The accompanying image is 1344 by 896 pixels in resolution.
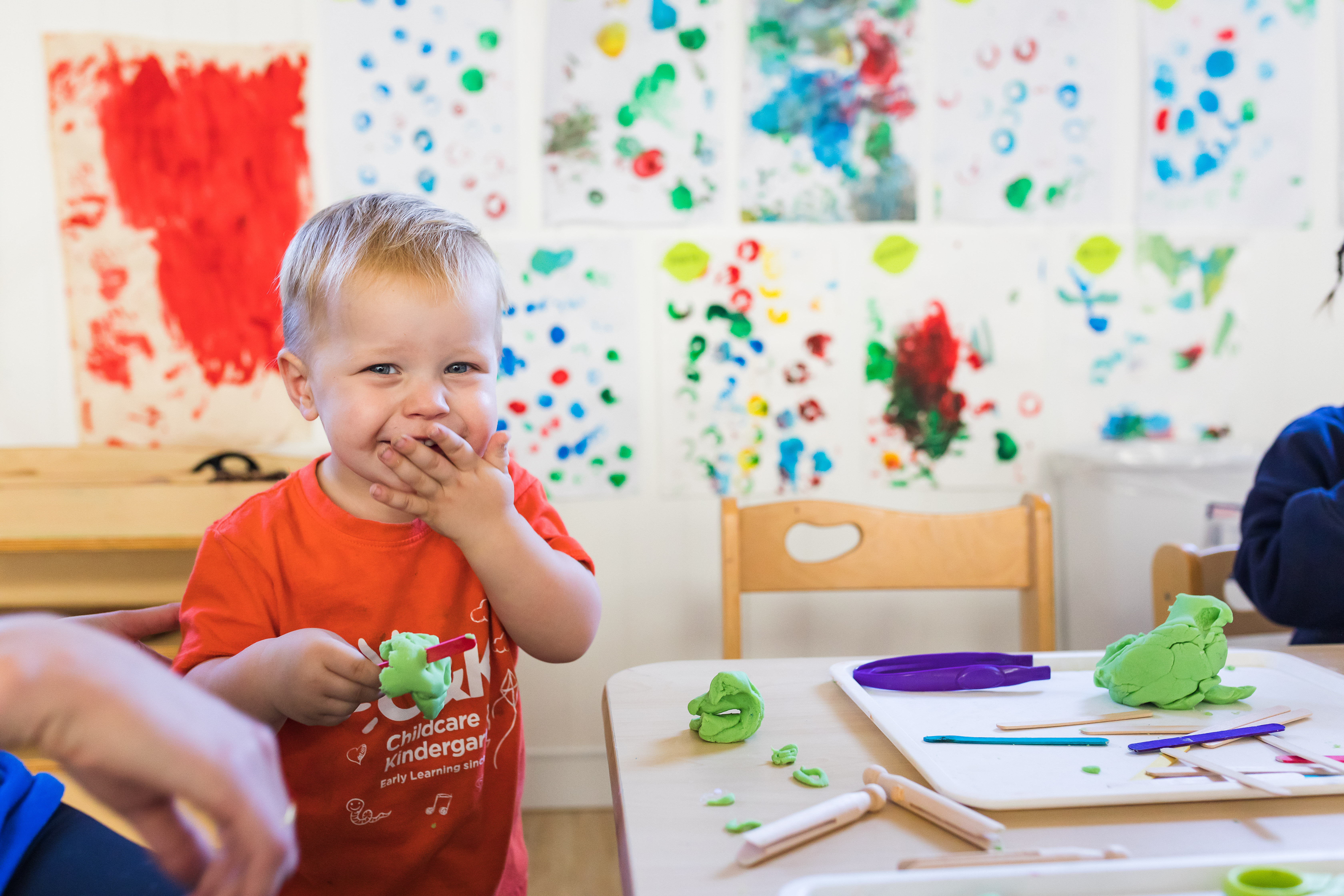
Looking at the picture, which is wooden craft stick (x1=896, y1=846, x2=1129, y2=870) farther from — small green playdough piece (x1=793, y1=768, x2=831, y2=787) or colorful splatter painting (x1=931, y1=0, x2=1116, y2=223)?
colorful splatter painting (x1=931, y1=0, x2=1116, y2=223)

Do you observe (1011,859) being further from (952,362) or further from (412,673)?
(952,362)

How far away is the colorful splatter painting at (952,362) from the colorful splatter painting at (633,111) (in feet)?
1.32

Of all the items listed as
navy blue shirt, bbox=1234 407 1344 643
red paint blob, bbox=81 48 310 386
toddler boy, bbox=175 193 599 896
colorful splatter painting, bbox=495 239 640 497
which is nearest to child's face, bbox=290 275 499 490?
toddler boy, bbox=175 193 599 896

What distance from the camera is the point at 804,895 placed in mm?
399

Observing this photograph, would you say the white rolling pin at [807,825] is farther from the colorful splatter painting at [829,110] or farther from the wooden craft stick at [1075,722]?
the colorful splatter painting at [829,110]

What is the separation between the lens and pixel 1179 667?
636 millimetres

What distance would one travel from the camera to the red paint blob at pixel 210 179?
5.94 ft

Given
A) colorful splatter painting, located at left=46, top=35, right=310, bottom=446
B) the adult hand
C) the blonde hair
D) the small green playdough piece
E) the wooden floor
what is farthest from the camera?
colorful splatter painting, located at left=46, top=35, right=310, bottom=446

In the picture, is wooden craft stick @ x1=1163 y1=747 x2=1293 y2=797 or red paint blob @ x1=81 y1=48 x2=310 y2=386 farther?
red paint blob @ x1=81 y1=48 x2=310 y2=386

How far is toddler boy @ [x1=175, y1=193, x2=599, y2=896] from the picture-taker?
28.8 inches

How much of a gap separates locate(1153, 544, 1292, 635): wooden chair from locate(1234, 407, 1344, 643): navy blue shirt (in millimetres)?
57

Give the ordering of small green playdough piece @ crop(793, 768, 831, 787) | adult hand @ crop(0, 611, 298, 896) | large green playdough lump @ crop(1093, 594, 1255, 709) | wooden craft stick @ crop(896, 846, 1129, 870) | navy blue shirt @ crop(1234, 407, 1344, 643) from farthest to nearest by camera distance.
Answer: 1. navy blue shirt @ crop(1234, 407, 1344, 643)
2. large green playdough lump @ crop(1093, 594, 1255, 709)
3. small green playdough piece @ crop(793, 768, 831, 787)
4. wooden craft stick @ crop(896, 846, 1129, 870)
5. adult hand @ crop(0, 611, 298, 896)

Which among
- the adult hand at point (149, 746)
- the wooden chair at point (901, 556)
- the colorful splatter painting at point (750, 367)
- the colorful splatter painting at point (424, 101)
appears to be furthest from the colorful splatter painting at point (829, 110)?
the adult hand at point (149, 746)

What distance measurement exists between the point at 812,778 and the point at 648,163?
1.54 m
